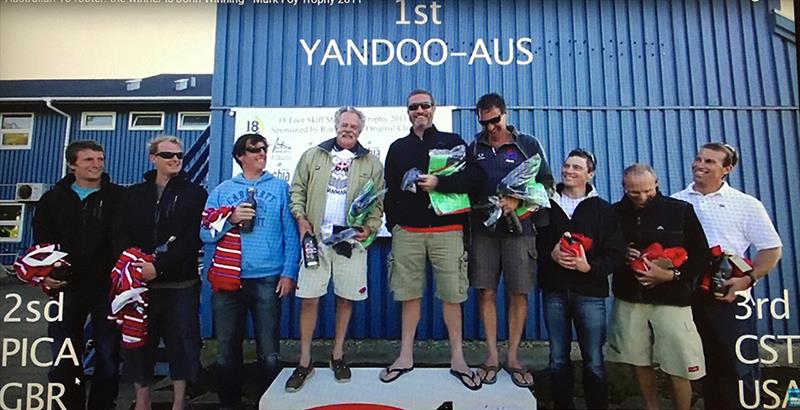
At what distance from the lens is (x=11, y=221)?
246cm

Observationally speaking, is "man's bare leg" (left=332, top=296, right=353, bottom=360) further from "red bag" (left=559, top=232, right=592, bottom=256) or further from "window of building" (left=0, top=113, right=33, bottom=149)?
"window of building" (left=0, top=113, right=33, bottom=149)

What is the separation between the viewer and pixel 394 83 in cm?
262

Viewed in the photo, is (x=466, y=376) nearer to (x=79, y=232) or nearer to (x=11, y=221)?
(x=79, y=232)

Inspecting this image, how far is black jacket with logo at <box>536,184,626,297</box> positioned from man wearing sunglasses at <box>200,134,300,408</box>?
4.34 ft

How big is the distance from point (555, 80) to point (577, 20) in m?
0.38

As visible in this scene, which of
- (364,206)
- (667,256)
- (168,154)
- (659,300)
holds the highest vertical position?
(168,154)

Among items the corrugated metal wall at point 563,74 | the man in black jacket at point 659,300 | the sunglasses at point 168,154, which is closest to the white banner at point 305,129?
the corrugated metal wall at point 563,74

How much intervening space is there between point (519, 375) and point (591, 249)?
75cm

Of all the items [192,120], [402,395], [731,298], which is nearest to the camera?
[402,395]

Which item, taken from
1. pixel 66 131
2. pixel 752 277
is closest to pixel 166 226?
pixel 66 131

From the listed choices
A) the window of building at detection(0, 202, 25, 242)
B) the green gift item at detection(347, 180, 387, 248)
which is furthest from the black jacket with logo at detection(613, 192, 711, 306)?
the window of building at detection(0, 202, 25, 242)

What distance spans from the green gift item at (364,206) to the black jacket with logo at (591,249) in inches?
34.7

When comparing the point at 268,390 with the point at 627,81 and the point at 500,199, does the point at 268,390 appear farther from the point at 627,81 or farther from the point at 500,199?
the point at 627,81

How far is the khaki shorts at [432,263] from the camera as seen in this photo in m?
2.33
